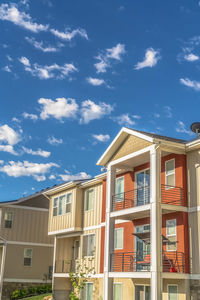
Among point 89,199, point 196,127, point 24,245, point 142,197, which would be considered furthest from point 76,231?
point 196,127

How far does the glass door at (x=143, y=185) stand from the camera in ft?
→ 77.0

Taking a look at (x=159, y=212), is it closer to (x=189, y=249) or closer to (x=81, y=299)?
(x=189, y=249)

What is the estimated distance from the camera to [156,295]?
1852cm

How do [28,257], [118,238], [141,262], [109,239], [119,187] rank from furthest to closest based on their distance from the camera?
1. [28,257]
2. [119,187]
3. [118,238]
4. [109,239]
5. [141,262]

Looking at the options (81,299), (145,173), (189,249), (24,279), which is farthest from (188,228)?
(24,279)

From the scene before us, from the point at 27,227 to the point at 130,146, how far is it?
16169mm

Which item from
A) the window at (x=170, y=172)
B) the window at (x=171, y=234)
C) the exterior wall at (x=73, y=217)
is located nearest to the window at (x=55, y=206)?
the exterior wall at (x=73, y=217)

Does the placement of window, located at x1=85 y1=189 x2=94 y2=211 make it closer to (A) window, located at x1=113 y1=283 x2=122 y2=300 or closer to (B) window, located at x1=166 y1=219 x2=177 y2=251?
(A) window, located at x1=113 y1=283 x2=122 y2=300

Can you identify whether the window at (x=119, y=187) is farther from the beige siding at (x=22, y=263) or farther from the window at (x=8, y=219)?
the window at (x=8, y=219)

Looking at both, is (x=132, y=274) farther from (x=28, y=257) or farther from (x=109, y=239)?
(x=28, y=257)

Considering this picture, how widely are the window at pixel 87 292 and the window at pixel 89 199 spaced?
16.5ft

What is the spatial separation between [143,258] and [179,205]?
4084 mm

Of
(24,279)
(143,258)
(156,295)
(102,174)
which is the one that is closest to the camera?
(156,295)

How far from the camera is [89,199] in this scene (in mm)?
29141
